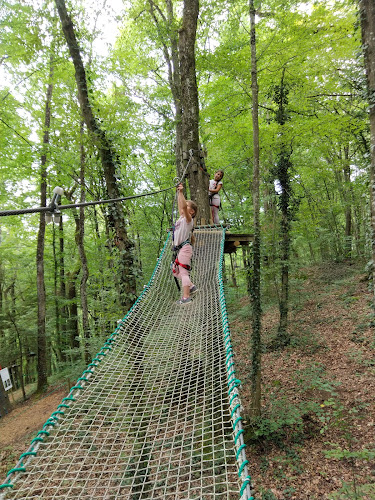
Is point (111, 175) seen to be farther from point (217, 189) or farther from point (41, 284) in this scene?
point (41, 284)

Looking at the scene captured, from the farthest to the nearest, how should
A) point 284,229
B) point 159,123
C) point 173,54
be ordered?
1. point 159,123
2. point 173,54
3. point 284,229

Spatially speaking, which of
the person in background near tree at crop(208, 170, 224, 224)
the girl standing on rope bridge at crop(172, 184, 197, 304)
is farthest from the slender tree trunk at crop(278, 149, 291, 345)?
the girl standing on rope bridge at crop(172, 184, 197, 304)

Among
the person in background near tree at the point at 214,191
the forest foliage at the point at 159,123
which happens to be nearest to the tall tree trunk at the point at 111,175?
the forest foliage at the point at 159,123

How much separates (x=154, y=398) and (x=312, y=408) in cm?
275

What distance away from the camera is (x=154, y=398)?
83.4 inches

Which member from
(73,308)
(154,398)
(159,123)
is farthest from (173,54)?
(73,308)

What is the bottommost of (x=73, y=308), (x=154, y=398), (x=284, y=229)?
(x=73, y=308)

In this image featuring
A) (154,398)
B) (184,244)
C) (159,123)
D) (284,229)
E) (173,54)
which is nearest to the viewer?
(154,398)

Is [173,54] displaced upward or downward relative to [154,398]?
upward

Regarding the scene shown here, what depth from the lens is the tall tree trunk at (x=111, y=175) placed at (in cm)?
331

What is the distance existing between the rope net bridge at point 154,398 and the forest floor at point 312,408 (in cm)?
73

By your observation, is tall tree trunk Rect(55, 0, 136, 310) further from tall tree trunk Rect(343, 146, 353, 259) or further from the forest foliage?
tall tree trunk Rect(343, 146, 353, 259)

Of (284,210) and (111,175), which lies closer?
(111,175)

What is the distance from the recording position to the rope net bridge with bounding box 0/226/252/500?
47.3 inches
